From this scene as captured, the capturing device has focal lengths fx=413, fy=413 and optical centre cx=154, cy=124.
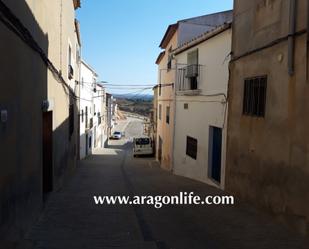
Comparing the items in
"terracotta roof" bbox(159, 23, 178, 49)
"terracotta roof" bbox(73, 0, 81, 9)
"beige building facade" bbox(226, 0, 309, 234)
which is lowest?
"beige building facade" bbox(226, 0, 309, 234)

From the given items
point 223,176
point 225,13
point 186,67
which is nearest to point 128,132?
point 225,13

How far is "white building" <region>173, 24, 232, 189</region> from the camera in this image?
12320mm

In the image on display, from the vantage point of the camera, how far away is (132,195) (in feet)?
37.5

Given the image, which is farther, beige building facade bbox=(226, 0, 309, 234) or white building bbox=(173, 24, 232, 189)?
white building bbox=(173, 24, 232, 189)

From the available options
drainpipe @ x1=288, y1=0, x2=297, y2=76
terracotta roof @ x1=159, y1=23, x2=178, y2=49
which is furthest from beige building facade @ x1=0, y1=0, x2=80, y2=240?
terracotta roof @ x1=159, y1=23, x2=178, y2=49

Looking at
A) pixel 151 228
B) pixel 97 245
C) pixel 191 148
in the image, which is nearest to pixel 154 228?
pixel 151 228

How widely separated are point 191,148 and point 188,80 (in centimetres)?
273

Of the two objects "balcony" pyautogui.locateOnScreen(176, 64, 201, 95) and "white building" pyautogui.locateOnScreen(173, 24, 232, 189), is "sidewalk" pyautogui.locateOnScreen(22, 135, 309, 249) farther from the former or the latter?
"balcony" pyautogui.locateOnScreen(176, 64, 201, 95)

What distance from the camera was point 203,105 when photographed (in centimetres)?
1448

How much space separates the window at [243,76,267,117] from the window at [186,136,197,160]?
6101 millimetres

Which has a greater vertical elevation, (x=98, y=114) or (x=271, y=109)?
(x=271, y=109)

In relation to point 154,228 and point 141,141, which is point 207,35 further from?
point 141,141

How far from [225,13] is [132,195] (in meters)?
13.4

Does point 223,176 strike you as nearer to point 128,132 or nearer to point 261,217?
point 261,217
